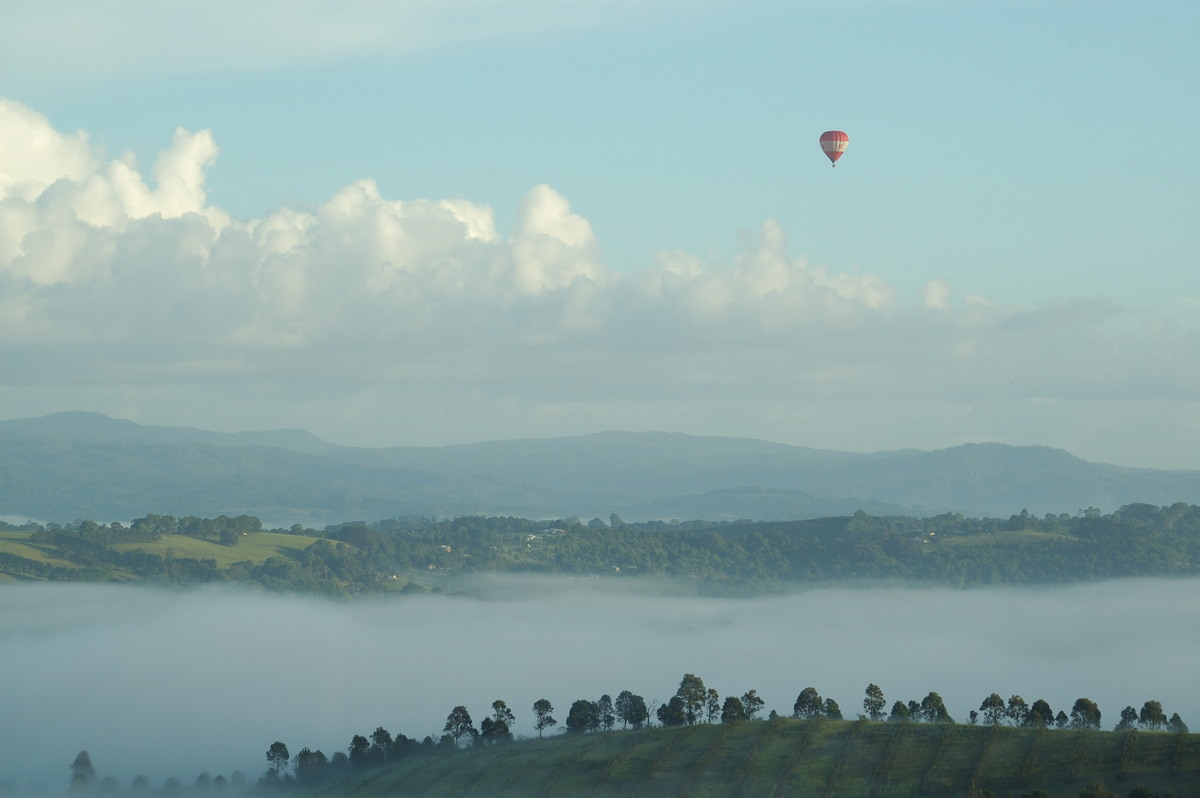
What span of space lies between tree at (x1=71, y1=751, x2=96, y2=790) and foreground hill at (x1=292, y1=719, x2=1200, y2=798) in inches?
1916

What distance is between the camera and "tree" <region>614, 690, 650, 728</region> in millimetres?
164125

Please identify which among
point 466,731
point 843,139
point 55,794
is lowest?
point 55,794

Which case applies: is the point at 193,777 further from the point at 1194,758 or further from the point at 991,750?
the point at 1194,758

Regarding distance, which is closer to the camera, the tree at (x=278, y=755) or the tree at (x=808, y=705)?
the tree at (x=808, y=705)

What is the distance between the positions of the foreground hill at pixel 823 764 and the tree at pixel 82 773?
48658mm

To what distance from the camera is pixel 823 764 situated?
13050cm

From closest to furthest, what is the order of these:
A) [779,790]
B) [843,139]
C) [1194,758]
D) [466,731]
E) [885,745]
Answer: [1194,758] < [779,790] < [885,745] < [466,731] < [843,139]

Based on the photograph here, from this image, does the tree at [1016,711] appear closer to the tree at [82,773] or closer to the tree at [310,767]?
the tree at [310,767]

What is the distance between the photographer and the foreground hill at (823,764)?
119 m

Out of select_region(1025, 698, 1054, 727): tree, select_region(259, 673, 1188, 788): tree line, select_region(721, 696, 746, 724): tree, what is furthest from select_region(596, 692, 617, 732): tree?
select_region(1025, 698, 1054, 727): tree

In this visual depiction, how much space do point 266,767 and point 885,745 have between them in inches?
3907

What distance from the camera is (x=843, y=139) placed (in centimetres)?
18938

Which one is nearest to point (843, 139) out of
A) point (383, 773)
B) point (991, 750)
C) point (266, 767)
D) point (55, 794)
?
point (991, 750)

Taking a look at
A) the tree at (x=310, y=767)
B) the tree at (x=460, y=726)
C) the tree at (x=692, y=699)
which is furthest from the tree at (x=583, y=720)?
the tree at (x=310, y=767)
